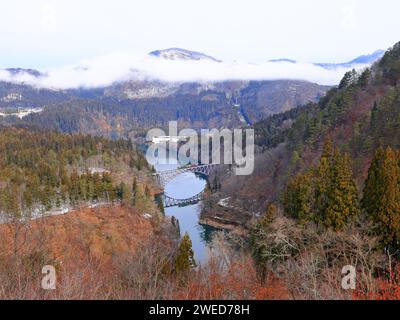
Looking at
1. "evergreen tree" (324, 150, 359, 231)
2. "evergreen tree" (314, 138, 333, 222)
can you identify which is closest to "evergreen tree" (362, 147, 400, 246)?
"evergreen tree" (324, 150, 359, 231)

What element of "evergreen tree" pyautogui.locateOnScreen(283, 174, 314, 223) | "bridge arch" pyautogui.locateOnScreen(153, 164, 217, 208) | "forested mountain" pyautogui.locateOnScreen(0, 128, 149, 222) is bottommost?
"bridge arch" pyautogui.locateOnScreen(153, 164, 217, 208)

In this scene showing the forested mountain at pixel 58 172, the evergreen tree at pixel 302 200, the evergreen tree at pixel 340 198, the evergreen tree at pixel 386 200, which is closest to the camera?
the evergreen tree at pixel 386 200

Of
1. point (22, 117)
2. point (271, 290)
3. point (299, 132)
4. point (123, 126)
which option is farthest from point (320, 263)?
point (123, 126)

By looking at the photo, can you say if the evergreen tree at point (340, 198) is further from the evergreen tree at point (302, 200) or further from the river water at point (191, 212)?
the river water at point (191, 212)

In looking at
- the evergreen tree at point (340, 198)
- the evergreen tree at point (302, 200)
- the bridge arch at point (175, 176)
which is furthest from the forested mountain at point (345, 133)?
the bridge arch at point (175, 176)

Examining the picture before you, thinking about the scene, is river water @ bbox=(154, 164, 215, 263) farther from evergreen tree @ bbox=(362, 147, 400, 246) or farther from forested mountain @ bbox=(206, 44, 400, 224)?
evergreen tree @ bbox=(362, 147, 400, 246)

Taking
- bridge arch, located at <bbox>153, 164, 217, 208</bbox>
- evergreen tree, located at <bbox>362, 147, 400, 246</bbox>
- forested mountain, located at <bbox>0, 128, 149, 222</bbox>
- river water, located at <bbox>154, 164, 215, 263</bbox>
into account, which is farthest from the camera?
bridge arch, located at <bbox>153, 164, 217, 208</bbox>

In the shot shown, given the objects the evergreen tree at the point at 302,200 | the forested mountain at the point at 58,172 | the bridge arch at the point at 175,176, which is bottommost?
the bridge arch at the point at 175,176
